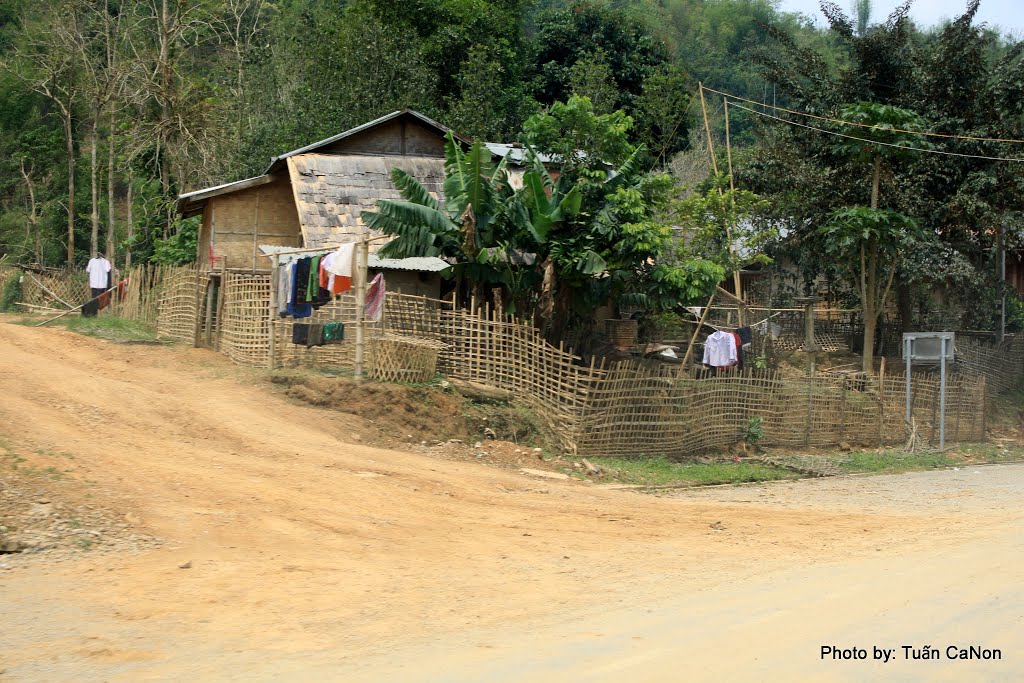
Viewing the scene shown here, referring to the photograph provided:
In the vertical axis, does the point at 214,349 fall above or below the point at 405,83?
below

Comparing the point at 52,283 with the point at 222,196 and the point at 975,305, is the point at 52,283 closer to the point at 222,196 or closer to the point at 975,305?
the point at 222,196

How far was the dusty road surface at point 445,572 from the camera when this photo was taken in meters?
5.65

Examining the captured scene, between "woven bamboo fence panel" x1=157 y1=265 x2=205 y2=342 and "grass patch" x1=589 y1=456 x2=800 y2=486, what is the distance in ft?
30.2

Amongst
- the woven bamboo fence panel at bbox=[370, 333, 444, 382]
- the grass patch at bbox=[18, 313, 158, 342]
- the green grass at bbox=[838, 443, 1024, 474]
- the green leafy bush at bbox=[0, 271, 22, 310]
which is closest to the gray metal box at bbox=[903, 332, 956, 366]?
the green grass at bbox=[838, 443, 1024, 474]

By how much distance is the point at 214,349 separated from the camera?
19.2 metres

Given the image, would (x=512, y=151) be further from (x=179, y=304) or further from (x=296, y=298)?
(x=179, y=304)

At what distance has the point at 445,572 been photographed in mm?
7672

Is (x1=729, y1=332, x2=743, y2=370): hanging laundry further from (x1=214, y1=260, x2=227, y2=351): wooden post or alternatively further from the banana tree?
(x1=214, y1=260, x2=227, y2=351): wooden post

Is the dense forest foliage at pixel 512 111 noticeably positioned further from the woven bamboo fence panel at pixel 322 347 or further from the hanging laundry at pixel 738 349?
the woven bamboo fence panel at pixel 322 347

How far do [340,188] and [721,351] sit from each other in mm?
8397

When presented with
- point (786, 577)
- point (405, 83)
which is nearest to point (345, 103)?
point (405, 83)

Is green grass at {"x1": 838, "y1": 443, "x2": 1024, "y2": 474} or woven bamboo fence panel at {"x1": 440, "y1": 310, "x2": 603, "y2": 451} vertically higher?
woven bamboo fence panel at {"x1": 440, "y1": 310, "x2": 603, "y2": 451}

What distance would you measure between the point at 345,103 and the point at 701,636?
2685 cm

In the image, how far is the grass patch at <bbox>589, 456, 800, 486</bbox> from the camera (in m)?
13.9
